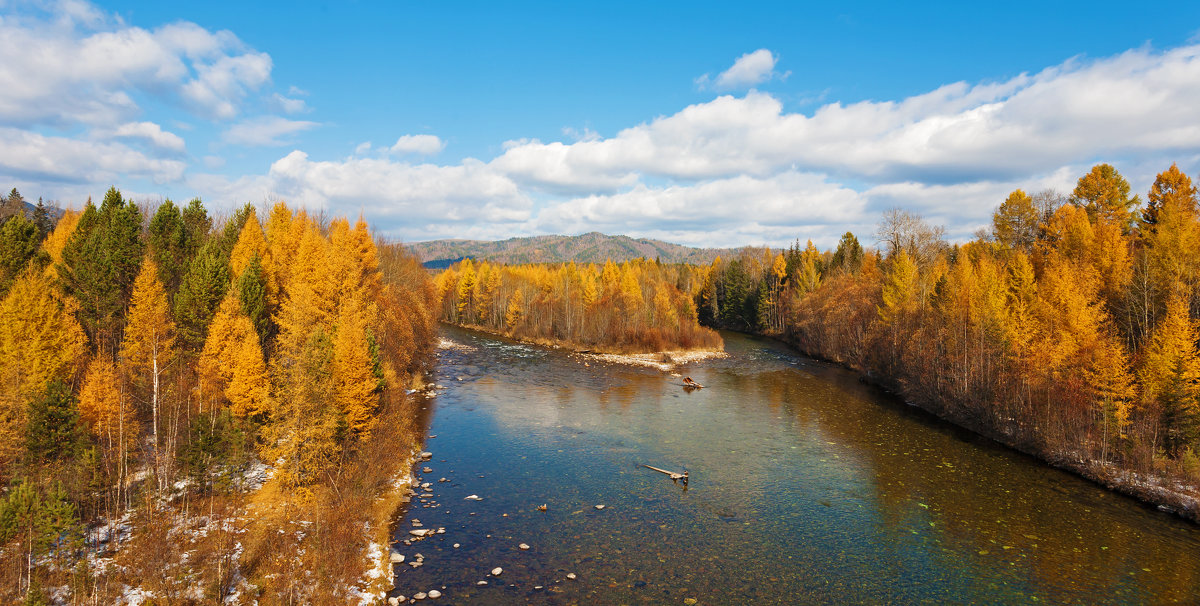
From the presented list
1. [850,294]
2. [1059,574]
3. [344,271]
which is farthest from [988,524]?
[850,294]

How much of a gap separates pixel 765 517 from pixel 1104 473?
1853cm

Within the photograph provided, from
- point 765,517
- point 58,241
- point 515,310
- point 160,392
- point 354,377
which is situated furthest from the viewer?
point 515,310

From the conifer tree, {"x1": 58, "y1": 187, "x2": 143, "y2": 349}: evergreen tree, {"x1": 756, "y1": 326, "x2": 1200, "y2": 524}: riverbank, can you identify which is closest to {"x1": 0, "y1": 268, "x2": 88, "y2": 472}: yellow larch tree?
{"x1": 58, "y1": 187, "x2": 143, "y2": 349}: evergreen tree

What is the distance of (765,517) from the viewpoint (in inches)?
896

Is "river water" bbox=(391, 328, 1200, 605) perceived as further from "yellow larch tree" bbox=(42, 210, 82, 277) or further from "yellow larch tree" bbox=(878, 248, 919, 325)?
"yellow larch tree" bbox=(42, 210, 82, 277)

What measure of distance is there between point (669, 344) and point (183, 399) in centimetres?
5341

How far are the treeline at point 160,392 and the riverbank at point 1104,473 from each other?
34.3m

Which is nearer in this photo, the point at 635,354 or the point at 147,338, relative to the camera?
the point at 147,338

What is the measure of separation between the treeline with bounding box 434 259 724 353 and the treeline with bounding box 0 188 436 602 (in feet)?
128

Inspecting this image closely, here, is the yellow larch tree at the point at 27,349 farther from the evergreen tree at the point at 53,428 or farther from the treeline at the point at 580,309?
the treeline at the point at 580,309

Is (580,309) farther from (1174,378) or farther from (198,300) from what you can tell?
(1174,378)

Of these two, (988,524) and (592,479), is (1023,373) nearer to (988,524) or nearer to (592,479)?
(988,524)

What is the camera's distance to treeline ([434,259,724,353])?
72438 mm

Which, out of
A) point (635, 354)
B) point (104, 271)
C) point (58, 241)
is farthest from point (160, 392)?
point (635, 354)
